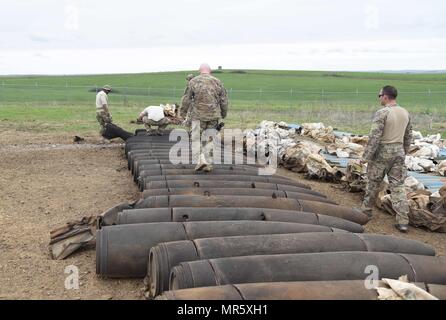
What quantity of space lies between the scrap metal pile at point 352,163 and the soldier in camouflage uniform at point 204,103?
324cm

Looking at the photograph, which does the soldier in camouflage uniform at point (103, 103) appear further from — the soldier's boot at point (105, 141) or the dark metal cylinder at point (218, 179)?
the dark metal cylinder at point (218, 179)

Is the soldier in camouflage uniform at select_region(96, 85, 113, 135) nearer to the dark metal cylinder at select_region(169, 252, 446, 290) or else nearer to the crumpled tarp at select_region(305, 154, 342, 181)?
the crumpled tarp at select_region(305, 154, 342, 181)

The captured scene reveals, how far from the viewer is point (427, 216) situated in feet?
24.6

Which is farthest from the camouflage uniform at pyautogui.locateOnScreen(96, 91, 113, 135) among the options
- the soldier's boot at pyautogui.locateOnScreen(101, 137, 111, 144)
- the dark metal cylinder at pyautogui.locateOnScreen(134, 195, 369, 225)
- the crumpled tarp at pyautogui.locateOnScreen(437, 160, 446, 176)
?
the crumpled tarp at pyautogui.locateOnScreen(437, 160, 446, 176)

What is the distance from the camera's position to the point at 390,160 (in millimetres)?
7273

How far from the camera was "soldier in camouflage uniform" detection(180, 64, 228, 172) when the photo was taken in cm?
845

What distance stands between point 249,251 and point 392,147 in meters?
3.90

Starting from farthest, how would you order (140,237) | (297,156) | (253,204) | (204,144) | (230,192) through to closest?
(297,156)
(204,144)
(230,192)
(253,204)
(140,237)

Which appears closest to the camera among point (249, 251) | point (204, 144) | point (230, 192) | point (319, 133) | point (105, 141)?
Result: point (249, 251)

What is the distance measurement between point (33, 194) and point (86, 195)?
3.26ft

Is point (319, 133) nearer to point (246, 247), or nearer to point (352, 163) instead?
point (352, 163)

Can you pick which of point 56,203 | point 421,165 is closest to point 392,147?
point 421,165

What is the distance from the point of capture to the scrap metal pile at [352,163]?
7645 millimetres

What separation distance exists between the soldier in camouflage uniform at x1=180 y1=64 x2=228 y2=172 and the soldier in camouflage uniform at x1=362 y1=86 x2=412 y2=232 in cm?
289
